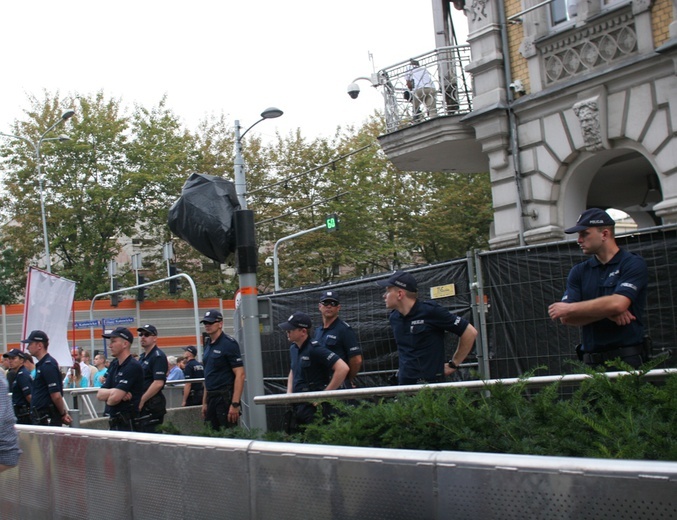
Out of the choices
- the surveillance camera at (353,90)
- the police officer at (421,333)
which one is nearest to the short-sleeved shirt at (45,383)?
the police officer at (421,333)

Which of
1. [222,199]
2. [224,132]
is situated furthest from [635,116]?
[224,132]

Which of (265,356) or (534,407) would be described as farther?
(265,356)

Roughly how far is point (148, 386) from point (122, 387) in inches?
35.5

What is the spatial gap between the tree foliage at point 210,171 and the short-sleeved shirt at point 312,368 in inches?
1239

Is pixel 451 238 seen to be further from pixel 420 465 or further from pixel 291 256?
pixel 420 465

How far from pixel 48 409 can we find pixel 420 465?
817cm

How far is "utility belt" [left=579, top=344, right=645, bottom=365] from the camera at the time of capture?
17.9ft

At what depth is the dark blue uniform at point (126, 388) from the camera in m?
9.34

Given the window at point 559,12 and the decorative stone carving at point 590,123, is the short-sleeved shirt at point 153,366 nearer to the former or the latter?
the decorative stone carving at point 590,123

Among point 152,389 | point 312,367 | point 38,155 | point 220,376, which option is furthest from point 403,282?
point 38,155

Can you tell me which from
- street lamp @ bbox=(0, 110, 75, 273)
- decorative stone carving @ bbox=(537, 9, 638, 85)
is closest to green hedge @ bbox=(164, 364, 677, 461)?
decorative stone carving @ bbox=(537, 9, 638, 85)

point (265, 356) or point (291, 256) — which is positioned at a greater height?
point (291, 256)

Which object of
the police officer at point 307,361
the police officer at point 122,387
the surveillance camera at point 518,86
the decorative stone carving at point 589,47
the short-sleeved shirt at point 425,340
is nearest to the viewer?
the short-sleeved shirt at point 425,340

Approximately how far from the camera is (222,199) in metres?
8.51
